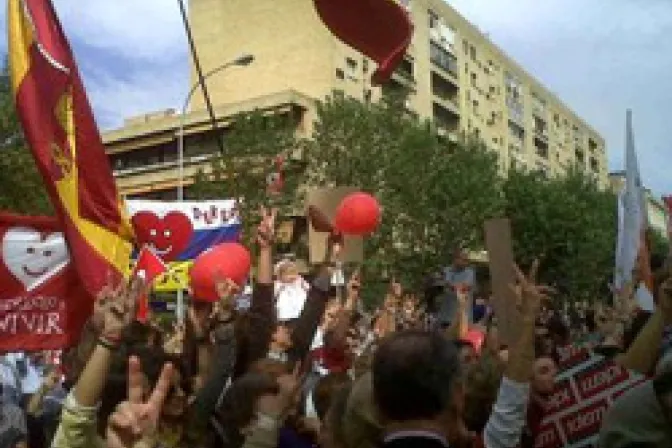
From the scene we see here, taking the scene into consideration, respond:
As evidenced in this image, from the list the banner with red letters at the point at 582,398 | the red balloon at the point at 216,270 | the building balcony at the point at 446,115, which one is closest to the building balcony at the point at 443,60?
the building balcony at the point at 446,115

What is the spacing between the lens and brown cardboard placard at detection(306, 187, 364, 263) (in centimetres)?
620

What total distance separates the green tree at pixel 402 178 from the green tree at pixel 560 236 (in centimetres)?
→ 581

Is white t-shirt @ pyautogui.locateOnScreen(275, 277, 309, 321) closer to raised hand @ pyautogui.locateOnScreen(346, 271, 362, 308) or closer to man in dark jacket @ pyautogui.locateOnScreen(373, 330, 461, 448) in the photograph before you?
raised hand @ pyautogui.locateOnScreen(346, 271, 362, 308)

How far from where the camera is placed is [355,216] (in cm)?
632

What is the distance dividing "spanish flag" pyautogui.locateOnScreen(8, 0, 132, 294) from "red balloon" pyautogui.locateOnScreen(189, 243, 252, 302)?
0.49m

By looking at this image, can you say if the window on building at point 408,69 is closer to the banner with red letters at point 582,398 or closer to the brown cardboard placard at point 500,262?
the brown cardboard placard at point 500,262

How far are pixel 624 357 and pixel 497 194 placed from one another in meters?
29.2

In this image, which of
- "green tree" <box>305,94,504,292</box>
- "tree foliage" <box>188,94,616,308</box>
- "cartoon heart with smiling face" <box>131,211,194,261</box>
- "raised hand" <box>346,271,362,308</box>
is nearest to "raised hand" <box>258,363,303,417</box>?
"raised hand" <box>346,271,362,308</box>

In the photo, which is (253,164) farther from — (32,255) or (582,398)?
(582,398)

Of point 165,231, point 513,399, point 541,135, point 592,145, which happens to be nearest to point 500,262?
point 513,399

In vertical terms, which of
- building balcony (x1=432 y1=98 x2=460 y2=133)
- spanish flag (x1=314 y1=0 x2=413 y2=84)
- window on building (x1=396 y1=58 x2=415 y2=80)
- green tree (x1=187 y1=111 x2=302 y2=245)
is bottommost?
spanish flag (x1=314 y1=0 x2=413 y2=84)

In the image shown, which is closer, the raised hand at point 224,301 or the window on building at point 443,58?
the raised hand at point 224,301

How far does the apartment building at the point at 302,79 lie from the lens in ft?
132

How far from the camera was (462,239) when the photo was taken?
29.6 meters
